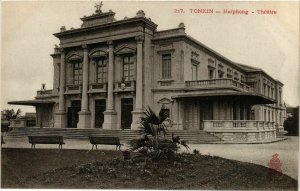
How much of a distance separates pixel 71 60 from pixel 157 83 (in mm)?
6814

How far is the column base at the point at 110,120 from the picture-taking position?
22.9m

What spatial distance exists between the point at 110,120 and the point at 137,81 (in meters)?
3.15

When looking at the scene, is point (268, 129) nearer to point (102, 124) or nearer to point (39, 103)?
point (102, 124)

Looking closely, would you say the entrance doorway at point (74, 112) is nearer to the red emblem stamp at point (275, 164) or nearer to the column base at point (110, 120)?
the column base at point (110, 120)

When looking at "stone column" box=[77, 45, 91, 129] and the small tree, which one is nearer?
the small tree

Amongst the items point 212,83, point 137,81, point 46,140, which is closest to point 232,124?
point 212,83

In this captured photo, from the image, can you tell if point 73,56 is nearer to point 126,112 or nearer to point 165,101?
point 126,112

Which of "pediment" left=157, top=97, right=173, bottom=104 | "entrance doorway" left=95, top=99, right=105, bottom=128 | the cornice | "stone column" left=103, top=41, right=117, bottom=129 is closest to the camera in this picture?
the cornice

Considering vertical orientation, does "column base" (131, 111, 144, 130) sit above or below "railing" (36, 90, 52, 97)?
below

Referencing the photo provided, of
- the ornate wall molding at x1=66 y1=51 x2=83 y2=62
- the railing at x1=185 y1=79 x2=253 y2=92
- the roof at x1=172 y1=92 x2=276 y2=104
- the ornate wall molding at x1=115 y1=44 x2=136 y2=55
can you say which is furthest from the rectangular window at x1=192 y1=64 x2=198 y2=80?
the ornate wall molding at x1=66 y1=51 x2=83 y2=62

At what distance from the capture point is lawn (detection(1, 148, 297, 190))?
29.1 ft

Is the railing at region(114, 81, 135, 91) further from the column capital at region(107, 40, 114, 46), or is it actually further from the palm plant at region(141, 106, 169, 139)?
the palm plant at region(141, 106, 169, 139)

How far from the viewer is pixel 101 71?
24.4 meters

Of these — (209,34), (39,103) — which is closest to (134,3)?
(209,34)
